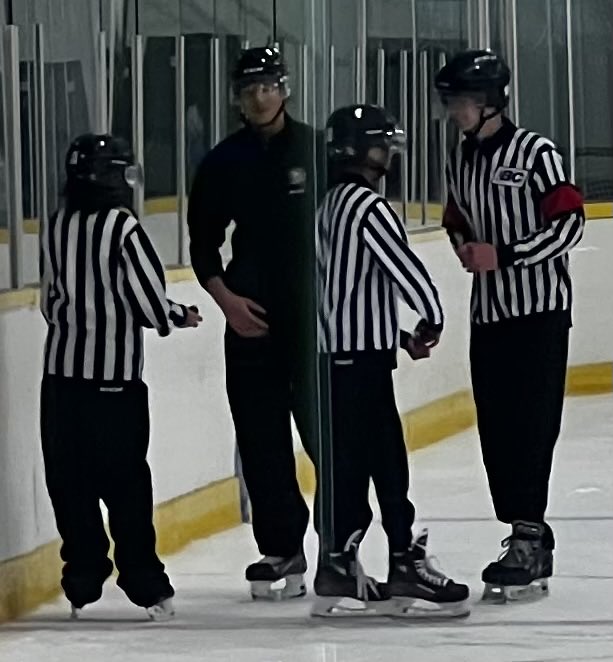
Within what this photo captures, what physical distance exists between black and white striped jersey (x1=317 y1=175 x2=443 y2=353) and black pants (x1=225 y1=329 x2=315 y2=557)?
0.18 m

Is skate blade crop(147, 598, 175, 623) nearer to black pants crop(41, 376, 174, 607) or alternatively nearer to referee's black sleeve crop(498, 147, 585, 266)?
black pants crop(41, 376, 174, 607)

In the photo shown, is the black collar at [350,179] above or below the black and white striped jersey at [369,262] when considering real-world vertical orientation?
above

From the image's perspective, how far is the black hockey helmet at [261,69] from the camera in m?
3.66

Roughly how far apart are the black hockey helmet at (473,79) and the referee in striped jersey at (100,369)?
0.62 m

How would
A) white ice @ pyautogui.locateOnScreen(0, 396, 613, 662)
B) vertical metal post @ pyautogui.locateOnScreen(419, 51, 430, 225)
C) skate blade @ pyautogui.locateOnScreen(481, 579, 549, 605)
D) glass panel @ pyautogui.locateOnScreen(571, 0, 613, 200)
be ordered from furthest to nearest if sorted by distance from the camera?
1. glass panel @ pyautogui.locateOnScreen(571, 0, 613, 200)
2. skate blade @ pyautogui.locateOnScreen(481, 579, 549, 605)
3. vertical metal post @ pyautogui.locateOnScreen(419, 51, 430, 225)
4. white ice @ pyautogui.locateOnScreen(0, 396, 613, 662)

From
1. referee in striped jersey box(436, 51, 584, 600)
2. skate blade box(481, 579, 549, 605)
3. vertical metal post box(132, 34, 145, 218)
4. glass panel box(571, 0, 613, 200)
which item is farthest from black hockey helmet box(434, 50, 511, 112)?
skate blade box(481, 579, 549, 605)

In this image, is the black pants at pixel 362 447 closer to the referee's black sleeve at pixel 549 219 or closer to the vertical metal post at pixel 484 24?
the referee's black sleeve at pixel 549 219

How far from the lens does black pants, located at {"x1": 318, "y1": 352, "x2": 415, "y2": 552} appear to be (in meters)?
3.68

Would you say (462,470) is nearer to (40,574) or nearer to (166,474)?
(166,474)

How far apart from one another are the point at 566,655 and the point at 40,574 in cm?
101

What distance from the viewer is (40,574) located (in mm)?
3689

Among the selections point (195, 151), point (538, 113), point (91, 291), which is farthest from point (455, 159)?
point (91, 291)

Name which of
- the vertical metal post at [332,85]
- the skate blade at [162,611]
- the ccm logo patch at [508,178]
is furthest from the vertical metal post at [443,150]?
the skate blade at [162,611]

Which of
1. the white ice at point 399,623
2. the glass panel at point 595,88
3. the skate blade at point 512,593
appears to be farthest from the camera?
the glass panel at point 595,88
